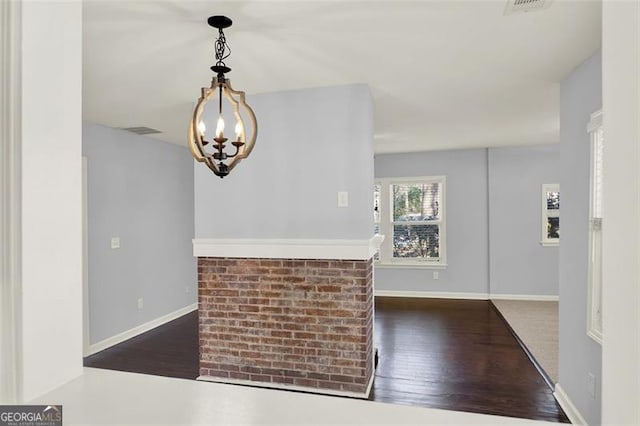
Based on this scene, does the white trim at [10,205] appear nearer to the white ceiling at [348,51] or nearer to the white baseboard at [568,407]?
the white ceiling at [348,51]

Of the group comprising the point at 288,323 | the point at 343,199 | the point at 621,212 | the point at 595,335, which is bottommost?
the point at 288,323

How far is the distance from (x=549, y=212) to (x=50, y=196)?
6709 millimetres

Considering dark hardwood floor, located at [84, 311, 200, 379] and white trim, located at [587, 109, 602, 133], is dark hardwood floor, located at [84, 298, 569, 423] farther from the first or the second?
white trim, located at [587, 109, 602, 133]

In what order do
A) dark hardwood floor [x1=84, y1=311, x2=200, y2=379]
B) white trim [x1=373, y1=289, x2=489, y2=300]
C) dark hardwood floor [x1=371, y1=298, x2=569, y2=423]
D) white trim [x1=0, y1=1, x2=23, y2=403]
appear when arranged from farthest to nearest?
white trim [x1=373, y1=289, x2=489, y2=300], dark hardwood floor [x1=84, y1=311, x2=200, y2=379], dark hardwood floor [x1=371, y1=298, x2=569, y2=423], white trim [x1=0, y1=1, x2=23, y2=403]

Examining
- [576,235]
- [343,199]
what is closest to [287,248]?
[343,199]

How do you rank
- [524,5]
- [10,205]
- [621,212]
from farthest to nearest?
[524,5] → [10,205] → [621,212]

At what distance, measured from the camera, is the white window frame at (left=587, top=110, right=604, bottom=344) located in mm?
2283

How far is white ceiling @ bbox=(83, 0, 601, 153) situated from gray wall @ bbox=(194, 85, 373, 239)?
178 mm

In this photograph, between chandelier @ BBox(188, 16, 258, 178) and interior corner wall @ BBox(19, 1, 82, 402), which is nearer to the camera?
interior corner wall @ BBox(19, 1, 82, 402)

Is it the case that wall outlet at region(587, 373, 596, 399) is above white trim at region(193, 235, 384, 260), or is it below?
below

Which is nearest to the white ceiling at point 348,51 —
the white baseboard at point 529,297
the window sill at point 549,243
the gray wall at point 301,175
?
the gray wall at point 301,175

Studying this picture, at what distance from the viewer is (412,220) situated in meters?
6.53

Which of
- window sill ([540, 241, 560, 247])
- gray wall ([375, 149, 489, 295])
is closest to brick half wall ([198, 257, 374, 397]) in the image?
gray wall ([375, 149, 489, 295])

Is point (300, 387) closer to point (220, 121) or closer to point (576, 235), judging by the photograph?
point (220, 121)
